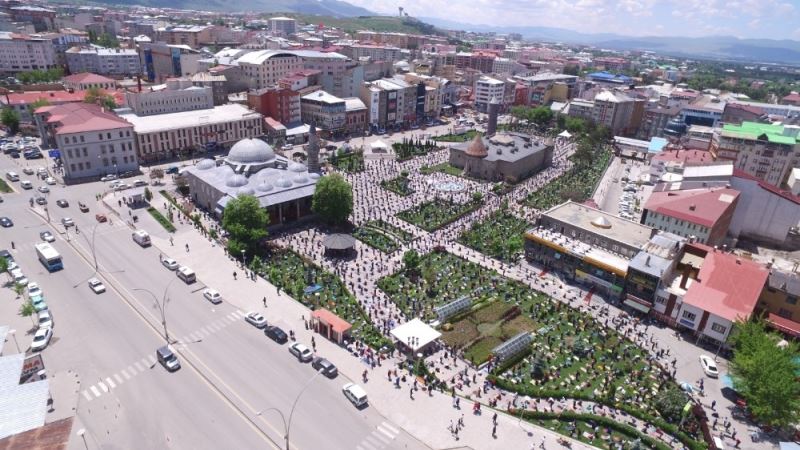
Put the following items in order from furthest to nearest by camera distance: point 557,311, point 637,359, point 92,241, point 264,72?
point 264,72 < point 92,241 < point 557,311 < point 637,359

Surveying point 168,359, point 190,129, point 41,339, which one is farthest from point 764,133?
point 41,339

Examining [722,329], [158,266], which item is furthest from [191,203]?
[722,329]

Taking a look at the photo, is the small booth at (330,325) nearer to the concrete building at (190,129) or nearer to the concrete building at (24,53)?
the concrete building at (190,129)

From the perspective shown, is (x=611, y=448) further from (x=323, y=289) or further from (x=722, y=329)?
(x=323, y=289)

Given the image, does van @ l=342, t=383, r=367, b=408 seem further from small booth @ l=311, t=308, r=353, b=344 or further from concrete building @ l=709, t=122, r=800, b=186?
concrete building @ l=709, t=122, r=800, b=186

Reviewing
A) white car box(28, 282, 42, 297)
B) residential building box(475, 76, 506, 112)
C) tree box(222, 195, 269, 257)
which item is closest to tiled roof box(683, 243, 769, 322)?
tree box(222, 195, 269, 257)
